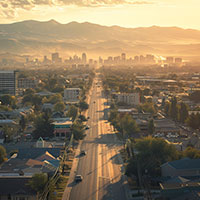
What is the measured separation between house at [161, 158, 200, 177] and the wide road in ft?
6.45

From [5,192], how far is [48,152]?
5.93 m

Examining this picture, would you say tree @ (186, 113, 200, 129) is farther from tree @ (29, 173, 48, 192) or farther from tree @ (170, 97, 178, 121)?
tree @ (29, 173, 48, 192)

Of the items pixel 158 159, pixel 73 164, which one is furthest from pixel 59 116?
pixel 158 159

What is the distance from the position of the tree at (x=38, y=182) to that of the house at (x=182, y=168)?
5.26m

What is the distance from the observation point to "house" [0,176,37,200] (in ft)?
47.9

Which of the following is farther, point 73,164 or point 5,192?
point 73,164

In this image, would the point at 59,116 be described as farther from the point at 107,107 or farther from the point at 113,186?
the point at 113,186

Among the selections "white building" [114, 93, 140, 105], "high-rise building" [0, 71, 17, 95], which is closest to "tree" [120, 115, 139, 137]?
"white building" [114, 93, 140, 105]

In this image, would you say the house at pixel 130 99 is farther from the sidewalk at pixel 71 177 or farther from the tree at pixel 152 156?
the tree at pixel 152 156

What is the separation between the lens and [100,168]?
1956 centimetres

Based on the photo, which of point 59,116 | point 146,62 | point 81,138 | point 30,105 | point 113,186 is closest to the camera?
point 113,186

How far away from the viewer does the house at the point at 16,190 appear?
1460cm

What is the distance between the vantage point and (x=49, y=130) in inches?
1038

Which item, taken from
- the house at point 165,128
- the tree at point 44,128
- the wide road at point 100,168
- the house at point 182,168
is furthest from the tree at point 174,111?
the house at point 182,168
